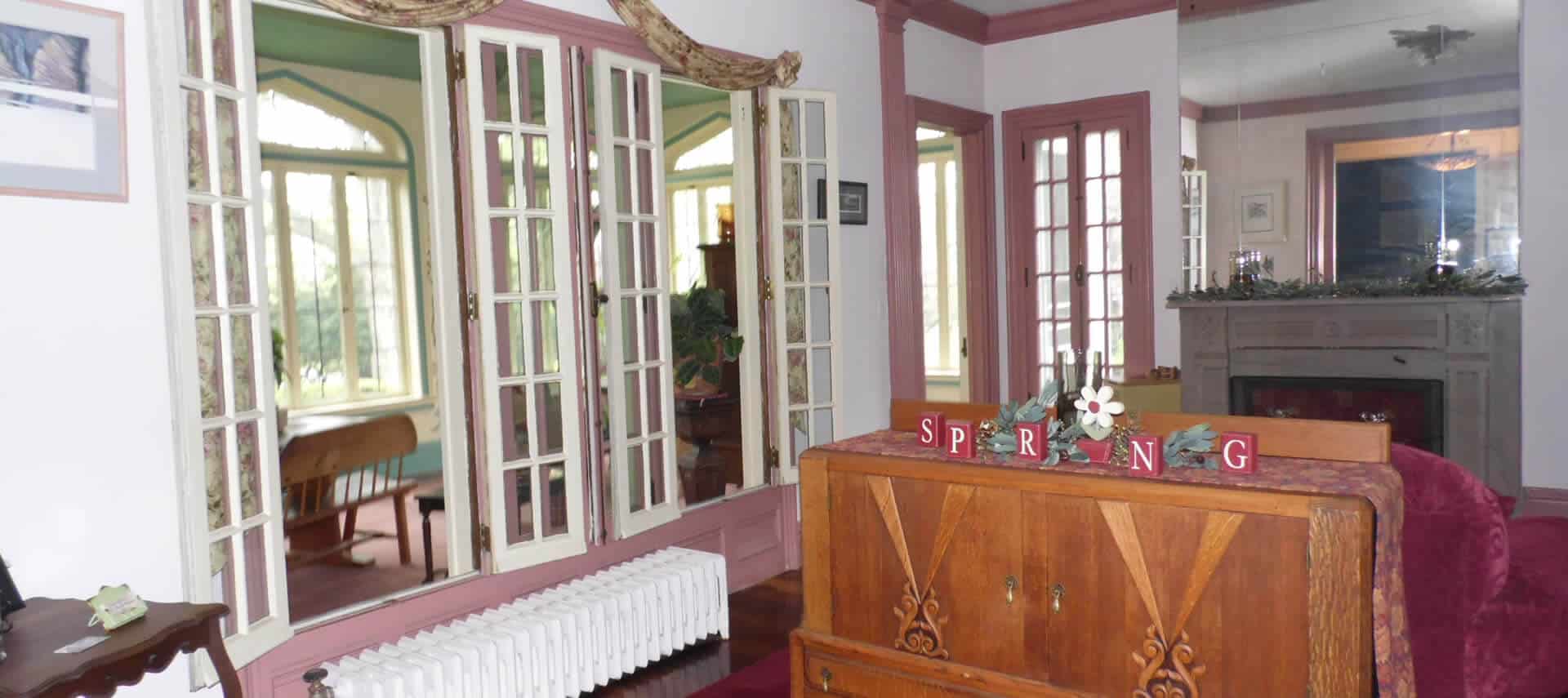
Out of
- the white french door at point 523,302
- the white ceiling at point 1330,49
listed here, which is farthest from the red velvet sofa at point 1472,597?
the white ceiling at point 1330,49

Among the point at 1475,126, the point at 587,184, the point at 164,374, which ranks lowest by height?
the point at 164,374

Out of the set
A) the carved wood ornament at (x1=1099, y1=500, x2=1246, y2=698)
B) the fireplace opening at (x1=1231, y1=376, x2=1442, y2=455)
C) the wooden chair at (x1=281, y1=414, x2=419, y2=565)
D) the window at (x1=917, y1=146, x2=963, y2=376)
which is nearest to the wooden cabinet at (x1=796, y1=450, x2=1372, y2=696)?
the carved wood ornament at (x1=1099, y1=500, x2=1246, y2=698)

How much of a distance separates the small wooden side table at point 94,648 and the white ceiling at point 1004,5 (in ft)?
18.4

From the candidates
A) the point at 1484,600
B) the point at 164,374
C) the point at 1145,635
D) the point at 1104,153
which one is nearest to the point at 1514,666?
the point at 1484,600

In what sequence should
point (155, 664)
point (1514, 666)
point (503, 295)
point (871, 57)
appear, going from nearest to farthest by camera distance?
point (155, 664)
point (1514, 666)
point (503, 295)
point (871, 57)

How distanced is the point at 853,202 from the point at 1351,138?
2.95 meters

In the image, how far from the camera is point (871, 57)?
5750 mm

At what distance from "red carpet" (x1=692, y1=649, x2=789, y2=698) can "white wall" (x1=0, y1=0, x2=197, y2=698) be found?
1691mm

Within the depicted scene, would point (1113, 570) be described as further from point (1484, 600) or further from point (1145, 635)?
point (1484, 600)

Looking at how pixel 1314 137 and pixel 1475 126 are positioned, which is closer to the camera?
pixel 1475 126

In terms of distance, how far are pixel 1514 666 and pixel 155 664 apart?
11.1 ft

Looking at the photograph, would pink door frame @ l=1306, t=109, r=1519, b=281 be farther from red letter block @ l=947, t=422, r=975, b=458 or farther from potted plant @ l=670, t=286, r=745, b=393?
red letter block @ l=947, t=422, r=975, b=458

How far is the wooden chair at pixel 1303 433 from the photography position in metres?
2.39

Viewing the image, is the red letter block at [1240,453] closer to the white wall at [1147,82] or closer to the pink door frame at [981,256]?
the white wall at [1147,82]
